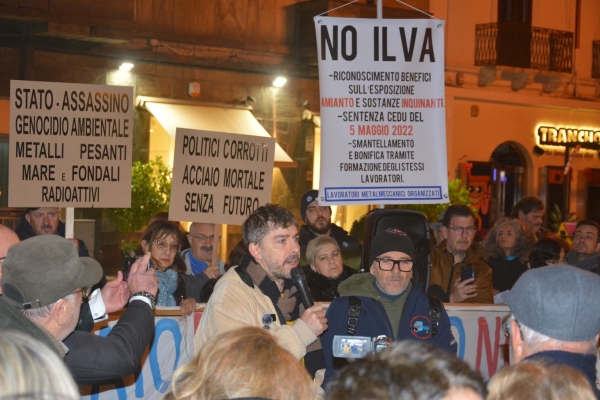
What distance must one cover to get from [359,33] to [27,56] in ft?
33.3

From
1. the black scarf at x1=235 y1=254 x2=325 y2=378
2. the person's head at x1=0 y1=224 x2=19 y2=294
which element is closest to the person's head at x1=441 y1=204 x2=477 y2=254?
the black scarf at x1=235 y1=254 x2=325 y2=378

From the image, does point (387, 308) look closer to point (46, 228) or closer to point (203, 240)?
point (203, 240)

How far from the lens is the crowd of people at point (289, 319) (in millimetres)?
2016

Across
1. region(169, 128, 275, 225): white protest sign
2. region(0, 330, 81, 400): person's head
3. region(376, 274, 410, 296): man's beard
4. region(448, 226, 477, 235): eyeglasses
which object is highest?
region(169, 128, 275, 225): white protest sign

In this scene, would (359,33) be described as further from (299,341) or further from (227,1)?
(227,1)

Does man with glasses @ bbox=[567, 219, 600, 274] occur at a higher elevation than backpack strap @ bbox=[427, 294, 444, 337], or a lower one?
higher

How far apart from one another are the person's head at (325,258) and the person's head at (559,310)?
4.21 m

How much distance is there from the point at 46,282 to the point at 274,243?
5.22ft

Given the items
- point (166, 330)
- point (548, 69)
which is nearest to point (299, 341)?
point (166, 330)

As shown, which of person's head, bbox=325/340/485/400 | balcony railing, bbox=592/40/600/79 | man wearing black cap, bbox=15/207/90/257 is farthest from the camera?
balcony railing, bbox=592/40/600/79

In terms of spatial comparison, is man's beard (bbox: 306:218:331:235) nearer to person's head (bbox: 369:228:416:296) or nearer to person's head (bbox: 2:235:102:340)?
person's head (bbox: 369:228:416:296)

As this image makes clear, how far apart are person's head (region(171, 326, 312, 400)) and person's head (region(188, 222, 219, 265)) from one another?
5.55 metres

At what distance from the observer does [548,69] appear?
972 inches

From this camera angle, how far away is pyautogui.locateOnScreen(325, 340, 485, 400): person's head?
1.93 metres
